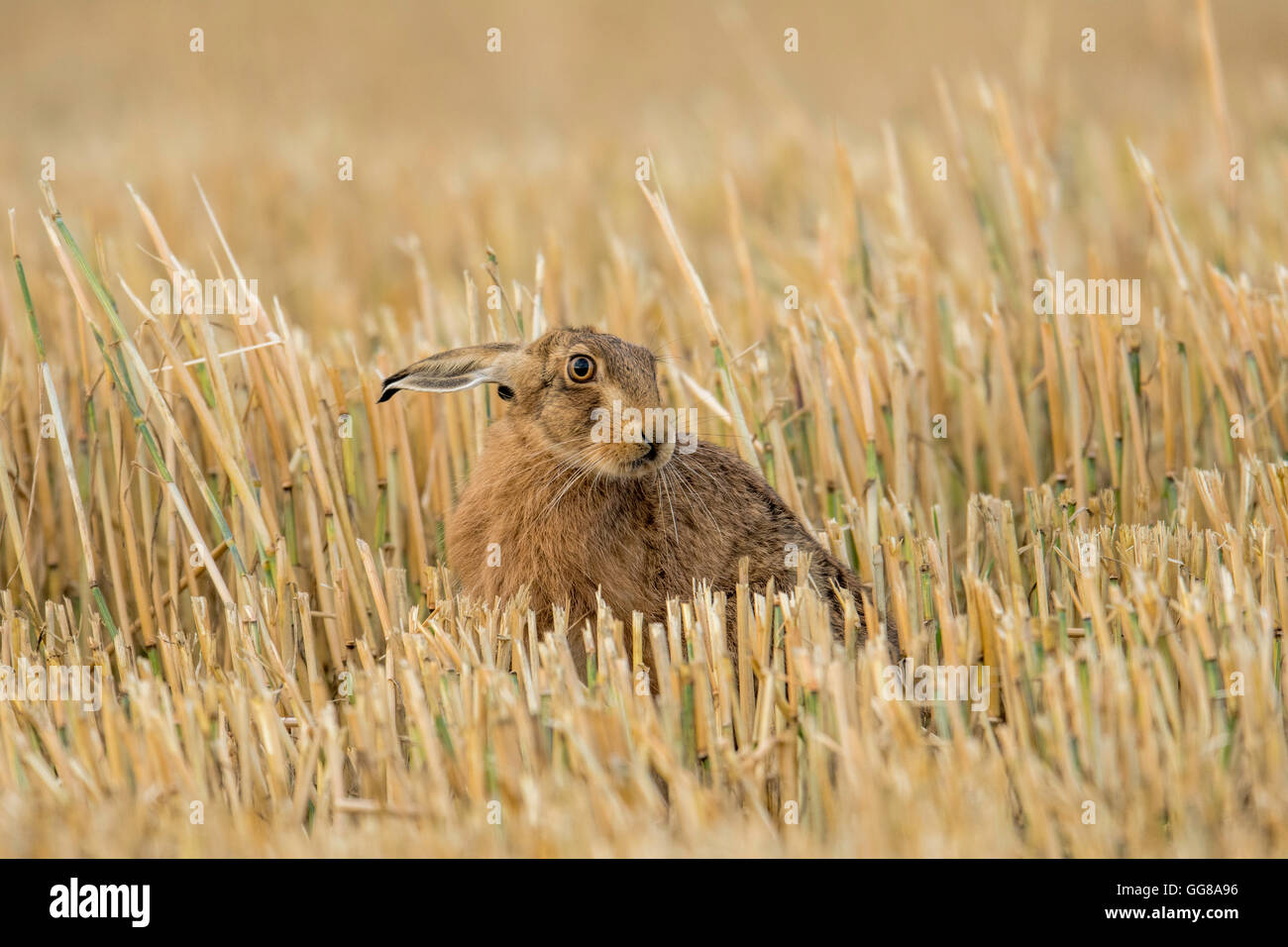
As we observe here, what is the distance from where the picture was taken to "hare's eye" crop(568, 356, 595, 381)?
3469mm

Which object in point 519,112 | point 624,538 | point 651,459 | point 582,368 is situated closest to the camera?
point 651,459

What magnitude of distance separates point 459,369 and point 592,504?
532 mm

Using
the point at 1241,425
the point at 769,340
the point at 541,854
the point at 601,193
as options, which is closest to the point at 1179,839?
the point at 541,854

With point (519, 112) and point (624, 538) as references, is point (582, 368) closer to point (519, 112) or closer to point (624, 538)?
point (624, 538)

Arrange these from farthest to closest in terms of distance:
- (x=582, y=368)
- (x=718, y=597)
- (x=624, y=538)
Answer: (x=624, y=538) → (x=582, y=368) → (x=718, y=597)

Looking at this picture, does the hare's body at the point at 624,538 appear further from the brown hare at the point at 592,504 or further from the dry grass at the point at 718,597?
the dry grass at the point at 718,597

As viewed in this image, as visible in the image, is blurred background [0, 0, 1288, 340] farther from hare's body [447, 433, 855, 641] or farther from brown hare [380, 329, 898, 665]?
hare's body [447, 433, 855, 641]

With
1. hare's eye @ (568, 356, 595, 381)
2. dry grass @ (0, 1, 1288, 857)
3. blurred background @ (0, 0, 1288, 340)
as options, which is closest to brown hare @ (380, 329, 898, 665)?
hare's eye @ (568, 356, 595, 381)

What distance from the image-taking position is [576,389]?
3506mm

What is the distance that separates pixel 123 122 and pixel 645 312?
843cm

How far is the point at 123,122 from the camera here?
12125mm

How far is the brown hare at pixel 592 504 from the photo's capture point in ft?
11.4

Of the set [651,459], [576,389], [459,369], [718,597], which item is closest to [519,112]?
[459,369]

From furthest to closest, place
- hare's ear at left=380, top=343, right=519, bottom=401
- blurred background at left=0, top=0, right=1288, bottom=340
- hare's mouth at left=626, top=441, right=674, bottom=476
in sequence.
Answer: blurred background at left=0, top=0, right=1288, bottom=340 < hare's ear at left=380, top=343, right=519, bottom=401 < hare's mouth at left=626, top=441, right=674, bottom=476
